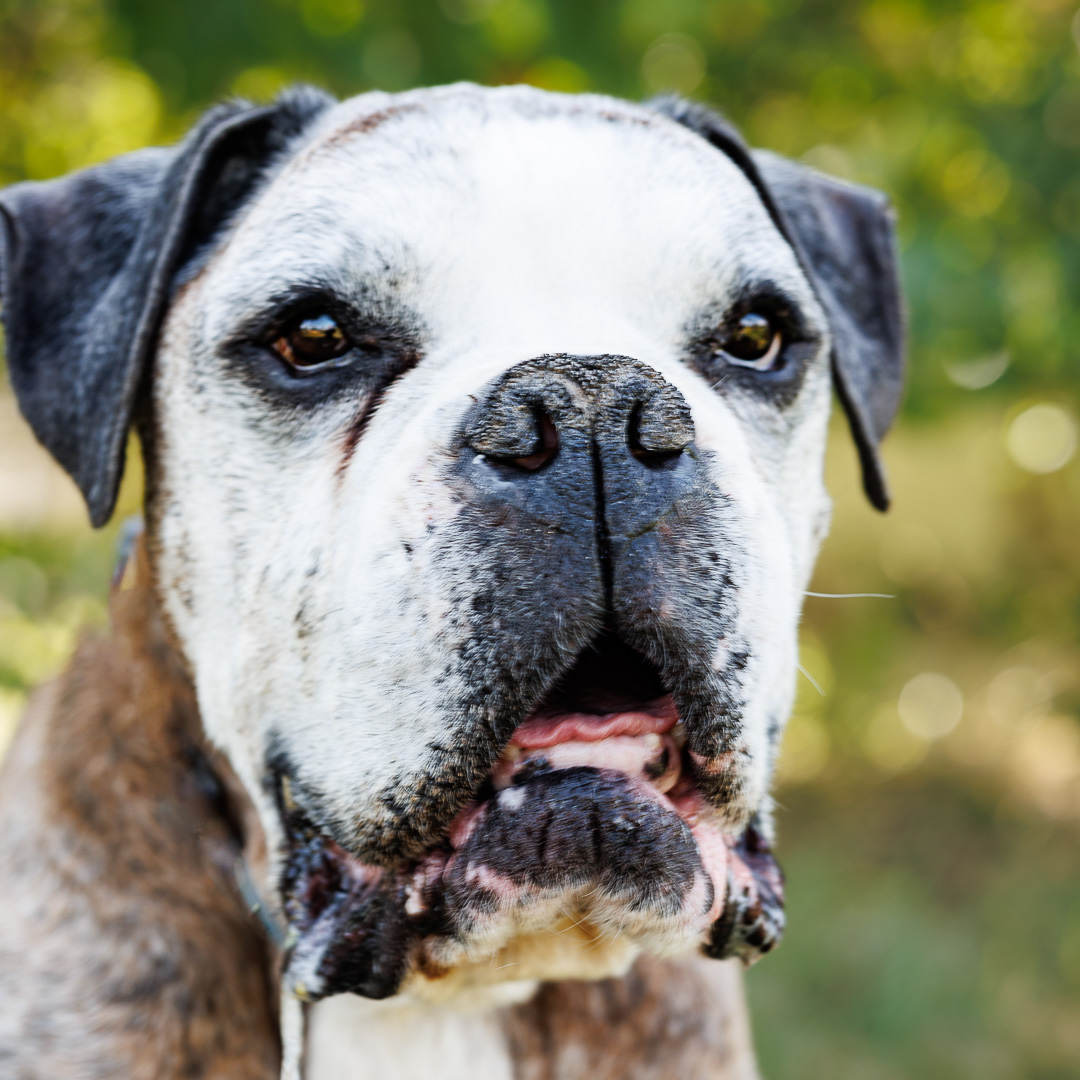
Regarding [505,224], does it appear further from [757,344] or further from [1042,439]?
[1042,439]

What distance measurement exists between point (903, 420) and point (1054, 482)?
2.23 meters

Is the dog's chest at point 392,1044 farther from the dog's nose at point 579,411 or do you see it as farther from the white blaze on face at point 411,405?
the dog's nose at point 579,411

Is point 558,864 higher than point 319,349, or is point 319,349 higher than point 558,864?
point 319,349

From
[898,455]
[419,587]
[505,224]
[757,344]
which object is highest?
[505,224]

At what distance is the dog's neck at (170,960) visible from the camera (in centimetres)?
240

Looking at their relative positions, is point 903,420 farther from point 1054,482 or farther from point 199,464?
point 199,464

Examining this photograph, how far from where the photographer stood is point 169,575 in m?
2.54

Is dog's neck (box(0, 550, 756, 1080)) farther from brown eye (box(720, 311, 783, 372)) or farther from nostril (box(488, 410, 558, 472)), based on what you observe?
brown eye (box(720, 311, 783, 372))

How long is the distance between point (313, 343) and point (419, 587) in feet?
2.23

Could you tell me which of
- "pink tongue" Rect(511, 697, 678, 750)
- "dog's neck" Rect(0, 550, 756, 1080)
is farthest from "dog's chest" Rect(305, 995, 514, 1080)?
"pink tongue" Rect(511, 697, 678, 750)

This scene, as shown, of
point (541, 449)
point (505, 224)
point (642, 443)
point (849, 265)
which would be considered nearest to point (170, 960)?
point (541, 449)

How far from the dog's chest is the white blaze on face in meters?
0.59

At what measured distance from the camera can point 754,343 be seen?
8.39ft

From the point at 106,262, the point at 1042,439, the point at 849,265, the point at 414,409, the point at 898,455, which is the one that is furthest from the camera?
the point at 898,455
